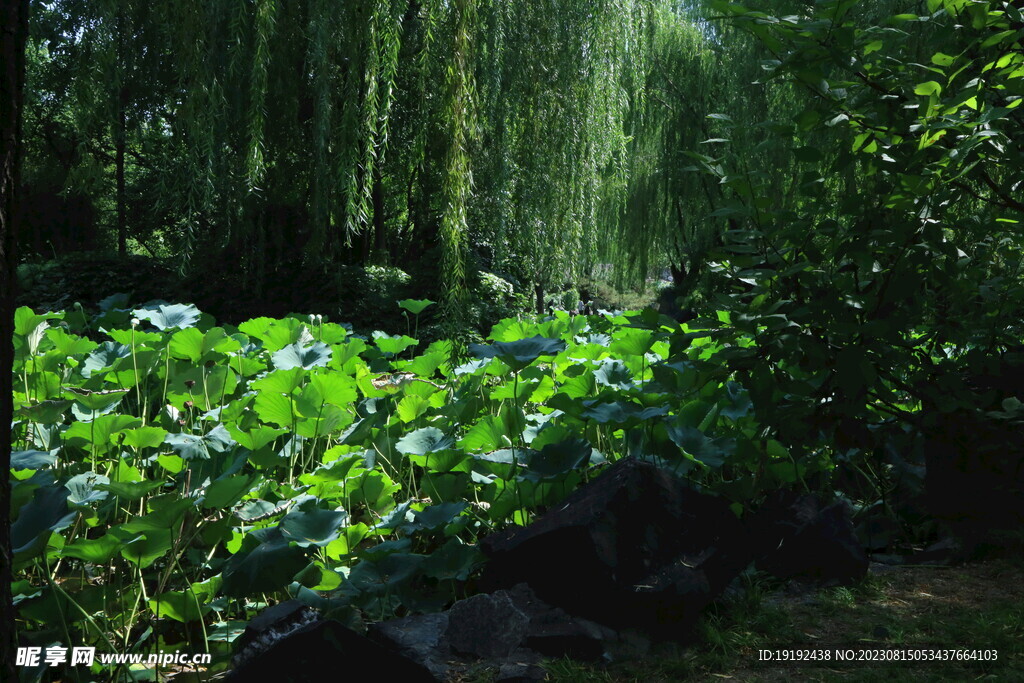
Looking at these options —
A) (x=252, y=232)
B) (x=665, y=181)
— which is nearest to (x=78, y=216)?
(x=252, y=232)

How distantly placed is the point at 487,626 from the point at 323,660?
0.41 m

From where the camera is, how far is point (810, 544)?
7.38 ft

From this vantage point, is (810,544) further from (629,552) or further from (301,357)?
(301,357)

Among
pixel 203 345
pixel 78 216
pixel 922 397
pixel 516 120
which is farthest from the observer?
pixel 78 216

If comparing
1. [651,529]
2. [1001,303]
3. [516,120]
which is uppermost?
[516,120]

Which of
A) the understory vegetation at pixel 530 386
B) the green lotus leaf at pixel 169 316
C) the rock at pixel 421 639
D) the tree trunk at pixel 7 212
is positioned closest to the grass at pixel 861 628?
the understory vegetation at pixel 530 386

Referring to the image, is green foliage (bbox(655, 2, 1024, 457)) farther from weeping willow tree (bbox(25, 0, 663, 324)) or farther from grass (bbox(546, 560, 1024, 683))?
weeping willow tree (bbox(25, 0, 663, 324))

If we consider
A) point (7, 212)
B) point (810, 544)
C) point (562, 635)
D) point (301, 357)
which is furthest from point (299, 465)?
point (7, 212)

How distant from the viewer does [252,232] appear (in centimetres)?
713

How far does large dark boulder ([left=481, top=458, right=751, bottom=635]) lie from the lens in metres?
1.88

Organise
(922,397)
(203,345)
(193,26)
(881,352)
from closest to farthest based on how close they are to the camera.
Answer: (881,352) → (922,397) → (203,345) → (193,26)

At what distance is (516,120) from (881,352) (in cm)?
369

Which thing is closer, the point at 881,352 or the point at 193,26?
the point at 881,352

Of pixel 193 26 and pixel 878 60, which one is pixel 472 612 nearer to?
pixel 878 60
